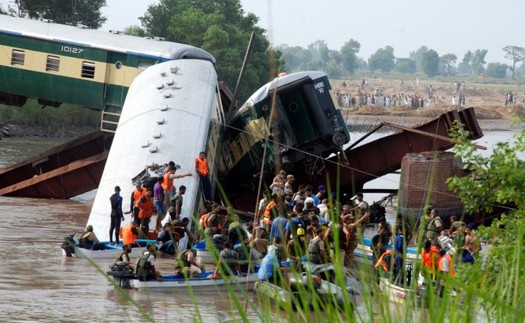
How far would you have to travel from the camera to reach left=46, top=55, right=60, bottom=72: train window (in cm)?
3544

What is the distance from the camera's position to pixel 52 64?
35562 mm

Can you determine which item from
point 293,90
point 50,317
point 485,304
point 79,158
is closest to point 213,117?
point 293,90

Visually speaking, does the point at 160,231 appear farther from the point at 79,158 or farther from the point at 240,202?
the point at 79,158

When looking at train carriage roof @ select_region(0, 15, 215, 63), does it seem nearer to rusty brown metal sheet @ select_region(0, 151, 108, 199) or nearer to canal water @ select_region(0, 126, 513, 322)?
rusty brown metal sheet @ select_region(0, 151, 108, 199)

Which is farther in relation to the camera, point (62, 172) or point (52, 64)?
point (52, 64)

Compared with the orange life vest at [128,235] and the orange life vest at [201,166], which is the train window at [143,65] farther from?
the orange life vest at [128,235]

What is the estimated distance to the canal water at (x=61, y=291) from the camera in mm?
17453

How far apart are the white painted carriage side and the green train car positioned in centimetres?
366

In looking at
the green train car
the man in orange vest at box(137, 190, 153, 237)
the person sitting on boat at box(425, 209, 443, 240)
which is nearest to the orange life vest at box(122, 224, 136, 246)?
the man in orange vest at box(137, 190, 153, 237)

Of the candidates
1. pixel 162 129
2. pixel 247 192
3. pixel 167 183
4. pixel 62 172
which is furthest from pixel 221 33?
pixel 167 183

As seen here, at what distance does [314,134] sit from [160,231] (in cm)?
837

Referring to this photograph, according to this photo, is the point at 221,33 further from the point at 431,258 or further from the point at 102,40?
the point at 431,258

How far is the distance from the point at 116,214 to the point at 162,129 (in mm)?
4027

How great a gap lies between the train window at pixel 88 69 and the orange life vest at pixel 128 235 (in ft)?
43.9
